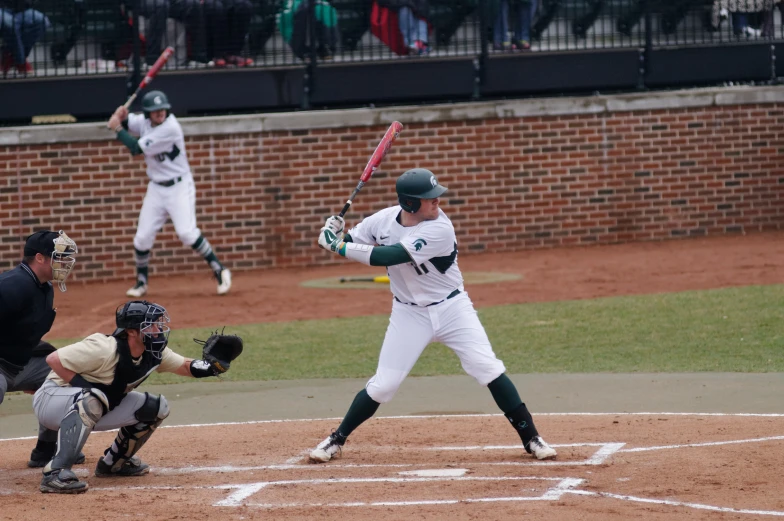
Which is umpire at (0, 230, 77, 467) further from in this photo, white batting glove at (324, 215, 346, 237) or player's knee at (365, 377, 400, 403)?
player's knee at (365, 377, 400, 403)

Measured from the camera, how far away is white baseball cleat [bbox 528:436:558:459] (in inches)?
283

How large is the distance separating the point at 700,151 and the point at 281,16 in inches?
253

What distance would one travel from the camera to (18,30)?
16.2 metres

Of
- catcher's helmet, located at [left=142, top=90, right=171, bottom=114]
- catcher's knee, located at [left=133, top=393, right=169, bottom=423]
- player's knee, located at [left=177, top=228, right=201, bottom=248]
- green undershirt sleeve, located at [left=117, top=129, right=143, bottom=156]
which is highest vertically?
catcher's helmet, located at [left=142, top=90, right=171, bottom=114]

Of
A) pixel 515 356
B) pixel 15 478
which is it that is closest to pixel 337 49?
pixel 515 356

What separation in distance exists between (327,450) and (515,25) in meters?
11.5

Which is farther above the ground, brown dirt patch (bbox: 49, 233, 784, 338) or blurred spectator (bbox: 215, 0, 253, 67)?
blurred spectator (bbox: 215, 0, 253, 67)

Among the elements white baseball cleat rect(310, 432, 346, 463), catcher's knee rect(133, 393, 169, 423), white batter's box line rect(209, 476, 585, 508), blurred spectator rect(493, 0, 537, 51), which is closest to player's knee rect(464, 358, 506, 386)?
white batter's box line rect(209, 476, 585, 508)

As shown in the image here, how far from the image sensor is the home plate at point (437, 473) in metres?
6.90

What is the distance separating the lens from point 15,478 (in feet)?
23.6

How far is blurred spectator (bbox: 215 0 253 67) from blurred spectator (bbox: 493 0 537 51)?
3620 mm

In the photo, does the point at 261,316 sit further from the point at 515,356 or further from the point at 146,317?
the point at 146,317

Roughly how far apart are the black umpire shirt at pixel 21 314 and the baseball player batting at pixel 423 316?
5.57 ft

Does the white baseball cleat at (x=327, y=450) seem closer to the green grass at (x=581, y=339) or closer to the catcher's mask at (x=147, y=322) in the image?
the catcher's mask at (x=147, y=322)
